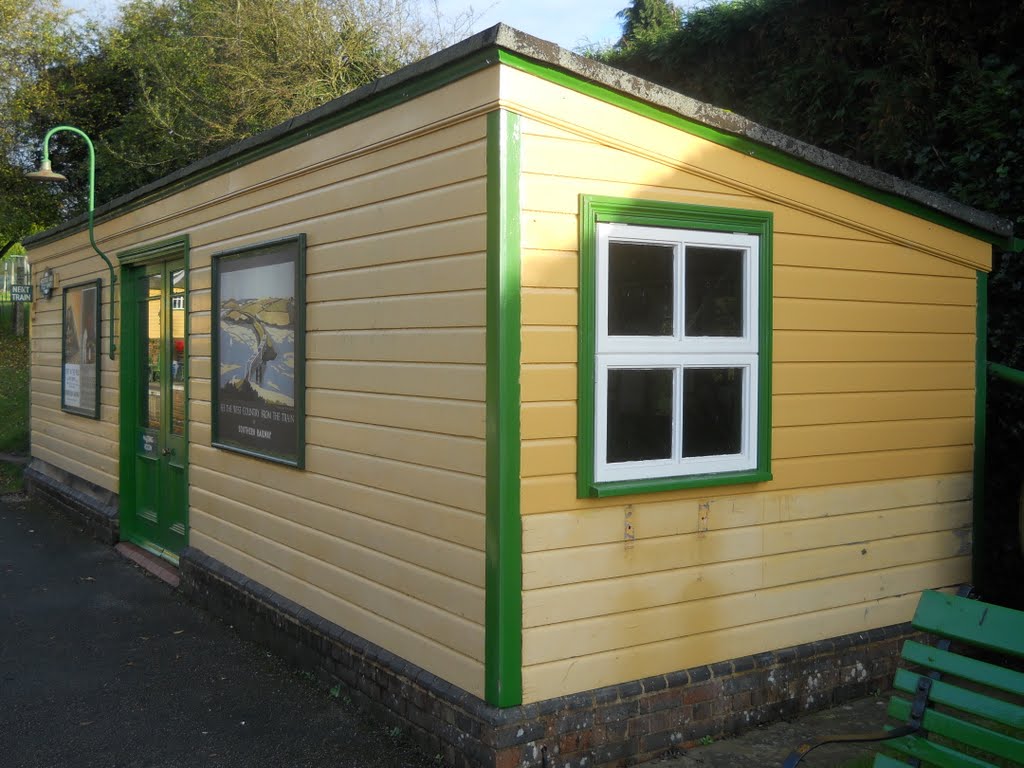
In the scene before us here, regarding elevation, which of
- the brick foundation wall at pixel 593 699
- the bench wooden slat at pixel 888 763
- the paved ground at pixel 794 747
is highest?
the bench wooden slat at pixel 888 763

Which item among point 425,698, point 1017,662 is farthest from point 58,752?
point 1017,662

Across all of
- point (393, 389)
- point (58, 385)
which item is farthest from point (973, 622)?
point (58, 385)

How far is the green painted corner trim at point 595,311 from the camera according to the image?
13.8 ft

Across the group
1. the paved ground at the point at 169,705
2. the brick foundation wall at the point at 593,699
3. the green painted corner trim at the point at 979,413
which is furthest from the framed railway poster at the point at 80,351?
the green painted corner trim at the point at 979,413

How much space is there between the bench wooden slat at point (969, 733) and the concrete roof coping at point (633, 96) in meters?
2.57

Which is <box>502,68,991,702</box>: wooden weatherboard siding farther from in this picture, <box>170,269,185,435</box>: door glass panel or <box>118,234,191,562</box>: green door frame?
<box>118,234,191,562</box>: green door frame

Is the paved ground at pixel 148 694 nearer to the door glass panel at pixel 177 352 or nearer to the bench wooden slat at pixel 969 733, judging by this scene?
the door glass panel at pixel 177 352

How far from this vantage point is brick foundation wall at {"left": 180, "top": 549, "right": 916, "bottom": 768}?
4.09 metres

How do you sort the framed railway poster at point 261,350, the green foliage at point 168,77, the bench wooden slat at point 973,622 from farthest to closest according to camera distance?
the green foliage at point 168,77
the framed railway poster at point 261,350
the bench wooden slat at point 973,622

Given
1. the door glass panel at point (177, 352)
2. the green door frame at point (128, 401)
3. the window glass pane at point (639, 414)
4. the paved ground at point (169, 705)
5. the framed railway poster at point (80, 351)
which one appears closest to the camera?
the window glass pane at point (639, 414)

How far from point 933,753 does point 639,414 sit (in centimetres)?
176

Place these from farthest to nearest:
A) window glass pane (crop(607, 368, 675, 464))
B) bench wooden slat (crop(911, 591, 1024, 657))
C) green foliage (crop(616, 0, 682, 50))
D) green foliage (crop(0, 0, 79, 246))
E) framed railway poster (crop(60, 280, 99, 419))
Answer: green foliage (crop(0, 0, 79, 246)) < green foliage (crop(616, 0, 682, 50)) < framed railway poster (crop(60, 280, 99, 419)) < window glass pane (crop(607, 368, 675, 464)) < bench wooden slat (crop(911, 591, 1024, 657))

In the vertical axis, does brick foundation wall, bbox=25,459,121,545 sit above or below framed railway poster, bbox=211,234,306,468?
below

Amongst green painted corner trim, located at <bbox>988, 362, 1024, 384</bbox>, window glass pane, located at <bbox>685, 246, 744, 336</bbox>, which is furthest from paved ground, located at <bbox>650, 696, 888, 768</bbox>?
green painted corner trim, located at <bbox>988, 362, 1024, 384</bbox>
